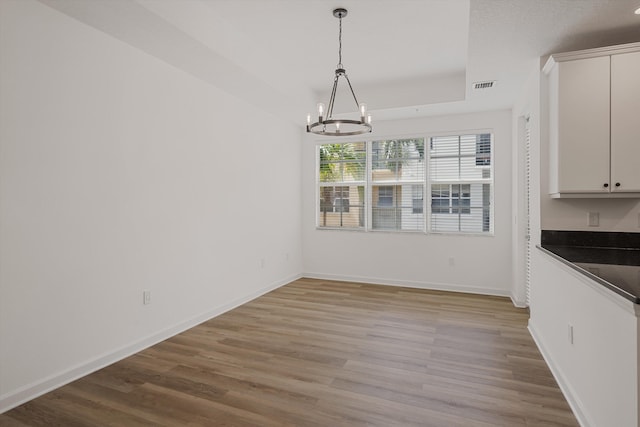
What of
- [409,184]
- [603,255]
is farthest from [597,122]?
[409,184]

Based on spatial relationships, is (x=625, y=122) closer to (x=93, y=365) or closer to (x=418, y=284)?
(x=418, y=284)

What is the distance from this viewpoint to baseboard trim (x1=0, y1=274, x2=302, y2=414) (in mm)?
2324

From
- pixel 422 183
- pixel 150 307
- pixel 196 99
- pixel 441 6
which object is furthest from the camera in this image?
pixel 422 183

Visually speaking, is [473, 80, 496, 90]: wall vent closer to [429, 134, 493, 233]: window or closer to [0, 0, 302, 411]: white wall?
[429, 134, 493, 233]: window

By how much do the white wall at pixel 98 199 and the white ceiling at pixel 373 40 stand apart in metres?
0.31

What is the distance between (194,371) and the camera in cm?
279

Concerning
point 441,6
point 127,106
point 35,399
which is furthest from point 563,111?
point 35,399

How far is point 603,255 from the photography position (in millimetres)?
2559

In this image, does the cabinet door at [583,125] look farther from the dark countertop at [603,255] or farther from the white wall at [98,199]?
the white wall at [98,199]

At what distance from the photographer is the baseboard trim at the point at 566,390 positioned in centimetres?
208

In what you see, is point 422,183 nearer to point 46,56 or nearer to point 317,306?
point 317,306

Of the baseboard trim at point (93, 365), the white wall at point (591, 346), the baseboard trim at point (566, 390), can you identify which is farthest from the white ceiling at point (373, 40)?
the baseboard trim at point (93, 365)

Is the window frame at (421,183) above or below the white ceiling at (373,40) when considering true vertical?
below

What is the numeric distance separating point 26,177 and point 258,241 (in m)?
2.96
